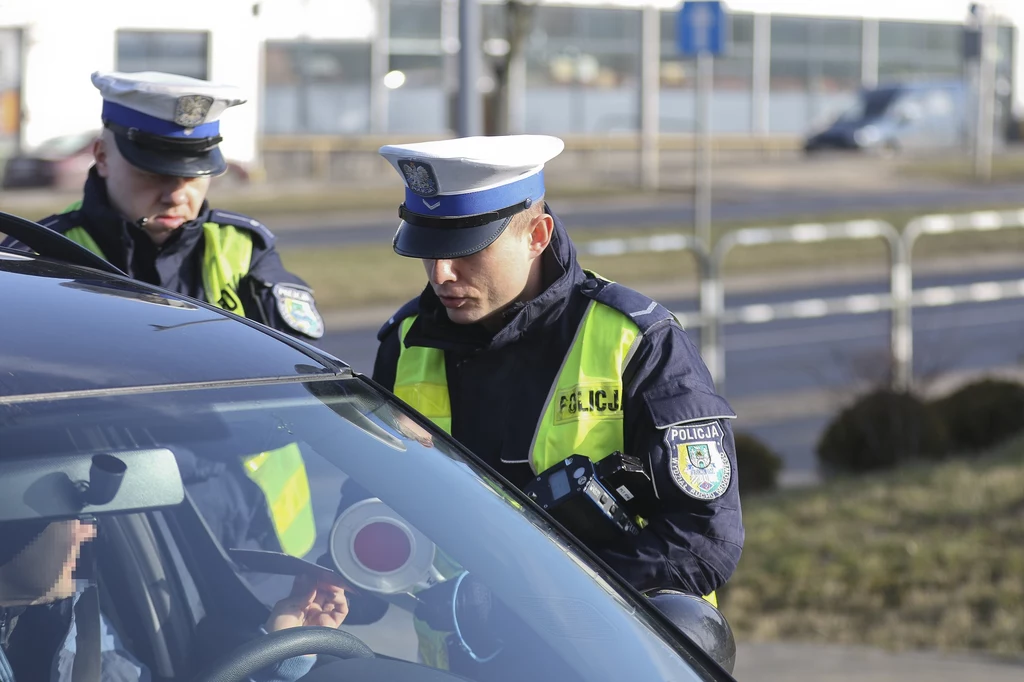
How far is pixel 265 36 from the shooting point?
32906 millimetres

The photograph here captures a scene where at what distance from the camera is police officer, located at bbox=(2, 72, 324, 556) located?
11.7 feet

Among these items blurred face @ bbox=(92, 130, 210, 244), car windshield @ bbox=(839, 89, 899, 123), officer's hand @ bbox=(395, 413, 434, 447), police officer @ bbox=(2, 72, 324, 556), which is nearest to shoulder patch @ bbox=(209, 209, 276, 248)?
police officer @ bbox=(2, 72, 324, 556)

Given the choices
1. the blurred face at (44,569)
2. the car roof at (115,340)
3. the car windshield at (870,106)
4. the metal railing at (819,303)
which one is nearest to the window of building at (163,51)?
the car windshield at (870,106)

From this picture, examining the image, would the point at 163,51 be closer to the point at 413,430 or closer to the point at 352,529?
the point at 413,430

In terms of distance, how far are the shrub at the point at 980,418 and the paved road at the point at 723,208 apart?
1217 centimetres

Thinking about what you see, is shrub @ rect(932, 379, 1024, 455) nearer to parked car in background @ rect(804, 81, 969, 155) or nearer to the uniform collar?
the uniform collar

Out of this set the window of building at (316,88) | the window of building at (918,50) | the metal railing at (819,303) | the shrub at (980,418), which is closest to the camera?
the shrub at (980,418)

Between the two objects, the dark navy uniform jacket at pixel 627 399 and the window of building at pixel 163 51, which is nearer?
the dark navy uniform jacket at pixel 627 399

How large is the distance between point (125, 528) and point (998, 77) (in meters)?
43.6

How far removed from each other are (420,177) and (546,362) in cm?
43

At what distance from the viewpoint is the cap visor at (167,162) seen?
3.57 m

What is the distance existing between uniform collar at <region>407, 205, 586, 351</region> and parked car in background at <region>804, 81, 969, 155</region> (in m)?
34.0

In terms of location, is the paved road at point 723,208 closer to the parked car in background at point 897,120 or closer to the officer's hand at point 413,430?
the parked car in background at point 897,120

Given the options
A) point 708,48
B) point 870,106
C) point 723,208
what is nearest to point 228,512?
point 708,48
